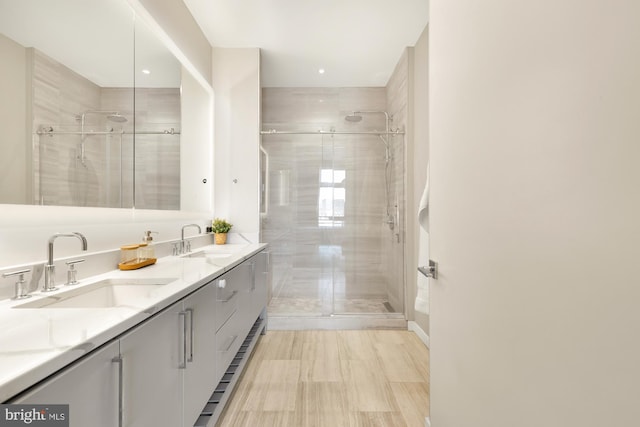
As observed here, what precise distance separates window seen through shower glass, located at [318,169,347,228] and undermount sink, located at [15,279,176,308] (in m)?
2.40

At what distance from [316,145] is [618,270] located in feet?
10.7

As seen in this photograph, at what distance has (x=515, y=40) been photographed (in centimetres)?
75

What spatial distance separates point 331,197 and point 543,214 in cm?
300

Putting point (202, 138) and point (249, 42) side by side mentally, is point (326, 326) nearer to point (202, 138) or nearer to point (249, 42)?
point (202, 138)

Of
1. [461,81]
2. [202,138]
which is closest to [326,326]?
[202,138]

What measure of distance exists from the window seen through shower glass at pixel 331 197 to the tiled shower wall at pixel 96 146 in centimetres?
173

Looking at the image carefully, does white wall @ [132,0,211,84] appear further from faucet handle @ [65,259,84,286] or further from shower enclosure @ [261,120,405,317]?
faucet handle @ [65,259,84,286]

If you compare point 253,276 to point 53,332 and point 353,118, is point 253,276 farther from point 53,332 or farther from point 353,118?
point 353,118

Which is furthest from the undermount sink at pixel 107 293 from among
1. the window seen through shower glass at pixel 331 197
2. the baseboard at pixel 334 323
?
the window seen through shower glass at pixel 331 197

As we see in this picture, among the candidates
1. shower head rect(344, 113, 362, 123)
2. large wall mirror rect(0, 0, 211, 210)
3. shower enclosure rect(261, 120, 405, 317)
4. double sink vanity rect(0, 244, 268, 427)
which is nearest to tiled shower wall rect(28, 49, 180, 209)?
large wall mirror rect(0, 0, 211, 210)

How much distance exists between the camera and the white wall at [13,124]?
3.45ft

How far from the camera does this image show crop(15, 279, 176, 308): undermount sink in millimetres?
1159

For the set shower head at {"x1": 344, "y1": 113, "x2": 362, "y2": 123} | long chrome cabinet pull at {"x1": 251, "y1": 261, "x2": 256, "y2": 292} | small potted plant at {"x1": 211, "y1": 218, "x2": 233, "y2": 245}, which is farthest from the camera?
shower head at {"x1": 344, "y1": 113, "x2": 362, "y2": 123}

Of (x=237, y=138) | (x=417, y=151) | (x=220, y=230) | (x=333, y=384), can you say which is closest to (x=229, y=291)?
(x=333, y=384)
